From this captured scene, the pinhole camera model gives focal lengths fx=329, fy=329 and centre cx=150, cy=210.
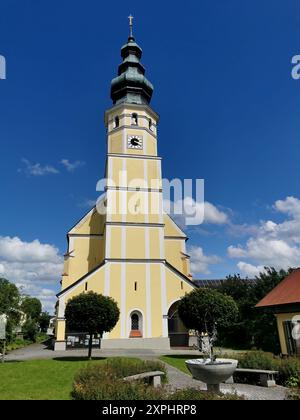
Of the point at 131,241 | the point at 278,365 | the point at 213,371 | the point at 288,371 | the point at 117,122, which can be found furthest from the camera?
the point at 117,122

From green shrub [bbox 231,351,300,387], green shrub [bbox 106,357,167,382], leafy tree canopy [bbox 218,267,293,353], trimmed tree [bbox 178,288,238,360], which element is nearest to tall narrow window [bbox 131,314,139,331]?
leafy tree canopy [bbox 218,267,293,353]

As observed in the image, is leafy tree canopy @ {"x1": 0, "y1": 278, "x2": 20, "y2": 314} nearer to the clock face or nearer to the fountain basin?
the fountain basin

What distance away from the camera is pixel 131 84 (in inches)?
1350

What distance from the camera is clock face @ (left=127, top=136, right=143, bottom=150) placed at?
105ft

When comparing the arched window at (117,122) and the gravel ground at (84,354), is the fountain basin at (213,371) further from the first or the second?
the arched window at (117,122)

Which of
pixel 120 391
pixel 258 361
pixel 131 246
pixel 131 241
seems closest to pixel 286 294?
pixel 258 361

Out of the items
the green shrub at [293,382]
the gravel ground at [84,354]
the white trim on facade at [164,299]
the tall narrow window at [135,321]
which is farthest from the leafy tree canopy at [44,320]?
the green shrub at [293,382]

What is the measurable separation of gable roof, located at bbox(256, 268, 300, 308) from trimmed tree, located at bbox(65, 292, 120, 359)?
813cm

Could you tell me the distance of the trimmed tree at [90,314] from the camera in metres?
17.5

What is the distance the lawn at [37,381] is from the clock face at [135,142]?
21.6m

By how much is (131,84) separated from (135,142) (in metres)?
6.77

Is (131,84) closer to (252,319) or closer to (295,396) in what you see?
(252,319)

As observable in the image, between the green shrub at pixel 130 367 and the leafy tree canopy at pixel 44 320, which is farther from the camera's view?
the leafy tree canopy at pixel 44 320
